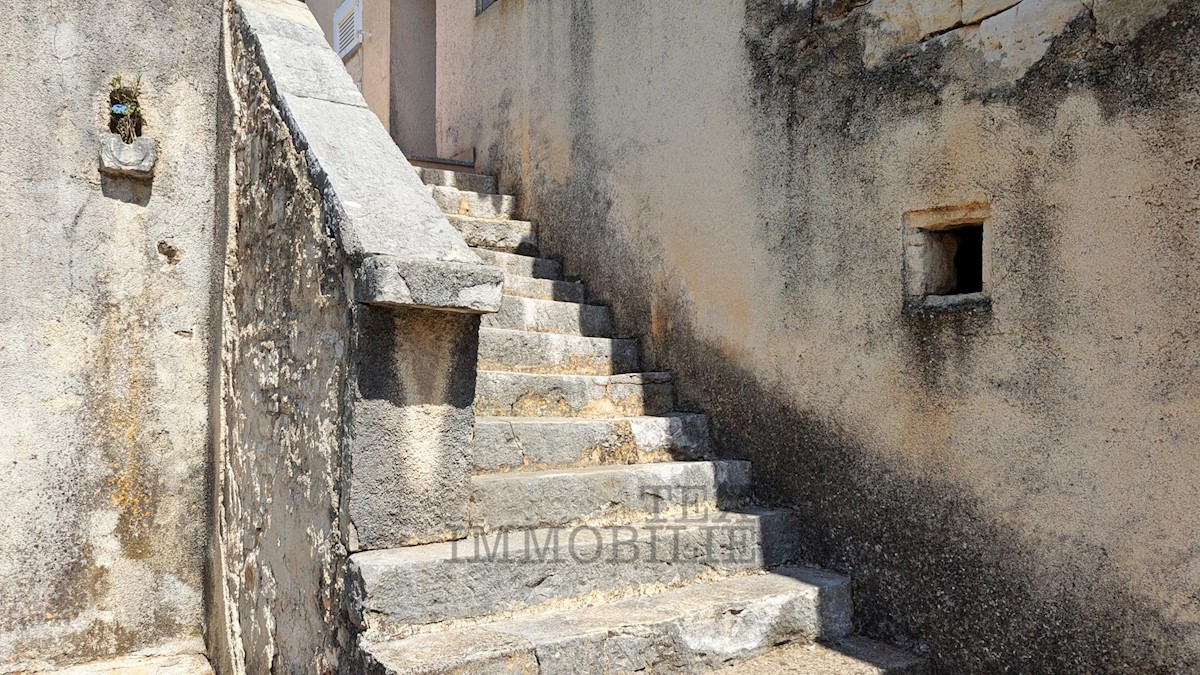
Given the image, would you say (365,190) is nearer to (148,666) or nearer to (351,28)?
(148,666)

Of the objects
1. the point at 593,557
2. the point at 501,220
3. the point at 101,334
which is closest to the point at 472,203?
the point at 501,220

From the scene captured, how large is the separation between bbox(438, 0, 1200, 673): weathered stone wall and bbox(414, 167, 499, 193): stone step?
4.27 feet

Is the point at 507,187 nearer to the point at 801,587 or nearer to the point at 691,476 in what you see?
the point at 691,476

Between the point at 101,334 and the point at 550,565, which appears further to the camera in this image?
the point at 101,334

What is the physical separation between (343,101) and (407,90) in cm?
521

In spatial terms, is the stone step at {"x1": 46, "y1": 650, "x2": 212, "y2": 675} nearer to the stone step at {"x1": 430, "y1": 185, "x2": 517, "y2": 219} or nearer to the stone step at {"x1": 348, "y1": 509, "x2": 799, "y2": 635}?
the stone step at {"x1": 348, "y1": 509, "x2": 799, "y2": 635}

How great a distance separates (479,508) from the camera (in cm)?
277

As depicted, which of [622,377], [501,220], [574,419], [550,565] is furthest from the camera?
[501,220]

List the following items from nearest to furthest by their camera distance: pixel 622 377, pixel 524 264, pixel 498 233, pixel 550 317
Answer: pixel 622 377, pixel 550 317, pixel 524 264, pixel 498 233

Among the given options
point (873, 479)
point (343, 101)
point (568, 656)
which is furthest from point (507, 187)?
A: point (568, 656)

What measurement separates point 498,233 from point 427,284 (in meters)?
2.48

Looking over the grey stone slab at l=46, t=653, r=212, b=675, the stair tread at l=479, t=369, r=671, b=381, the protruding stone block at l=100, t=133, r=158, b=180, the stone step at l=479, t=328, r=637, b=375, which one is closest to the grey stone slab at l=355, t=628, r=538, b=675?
the stair tread at l=479, t=369, r=671, b=381

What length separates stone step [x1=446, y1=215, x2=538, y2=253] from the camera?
4578mm

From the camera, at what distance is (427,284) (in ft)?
7.56
